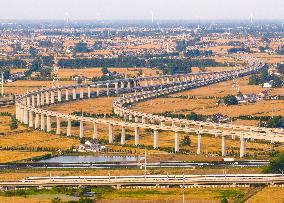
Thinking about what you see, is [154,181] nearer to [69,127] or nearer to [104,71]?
[69,127]

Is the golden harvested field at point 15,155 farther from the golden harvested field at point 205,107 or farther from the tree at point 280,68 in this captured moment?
the tree at point 280,68

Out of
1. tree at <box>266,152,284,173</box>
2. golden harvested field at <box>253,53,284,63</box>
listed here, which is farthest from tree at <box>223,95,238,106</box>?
golden harvested field at <box>253,53,284,63</box>

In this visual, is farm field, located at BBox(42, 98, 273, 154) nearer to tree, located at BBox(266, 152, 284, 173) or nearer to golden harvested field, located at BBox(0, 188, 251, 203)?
tree, located at BBox(266, 152, 284, 173)

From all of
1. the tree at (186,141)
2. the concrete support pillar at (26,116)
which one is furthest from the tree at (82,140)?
the concrete support pillar at (26,116)

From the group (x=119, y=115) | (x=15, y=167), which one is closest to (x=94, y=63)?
(x=119, y=115)

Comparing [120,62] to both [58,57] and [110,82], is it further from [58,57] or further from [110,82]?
[110,82]

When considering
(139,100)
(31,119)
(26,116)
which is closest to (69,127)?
(31,119)
